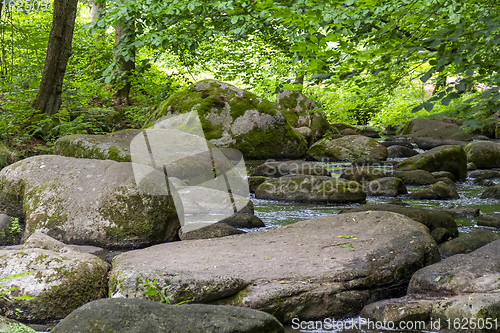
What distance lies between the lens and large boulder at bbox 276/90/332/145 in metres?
13.6

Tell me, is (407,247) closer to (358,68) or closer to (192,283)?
(358,68)

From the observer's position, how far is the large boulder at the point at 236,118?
9.71 metres

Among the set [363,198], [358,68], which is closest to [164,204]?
[358,68]

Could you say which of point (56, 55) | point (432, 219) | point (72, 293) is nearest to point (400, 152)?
point (432, 219)

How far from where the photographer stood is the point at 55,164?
4.72m

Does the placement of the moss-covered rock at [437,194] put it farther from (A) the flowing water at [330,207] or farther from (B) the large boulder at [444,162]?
(B) the large boulder at [444,162]

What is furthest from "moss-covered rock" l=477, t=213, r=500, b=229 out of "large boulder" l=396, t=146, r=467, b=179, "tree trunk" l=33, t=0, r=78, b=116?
"tree trunk" l=33, t=0, r=78, b=116

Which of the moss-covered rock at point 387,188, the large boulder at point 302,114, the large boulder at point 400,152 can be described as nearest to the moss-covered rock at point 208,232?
the moss-covered rock at point 387,188

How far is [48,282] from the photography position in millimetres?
2705

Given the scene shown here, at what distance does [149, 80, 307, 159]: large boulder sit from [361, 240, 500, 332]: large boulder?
698 centimetres

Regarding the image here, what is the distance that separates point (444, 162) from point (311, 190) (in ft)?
12.5

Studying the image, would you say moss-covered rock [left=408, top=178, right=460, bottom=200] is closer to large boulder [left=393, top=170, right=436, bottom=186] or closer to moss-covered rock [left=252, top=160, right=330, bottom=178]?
large boulder [left=393, top=170, right=436, bottom=186]

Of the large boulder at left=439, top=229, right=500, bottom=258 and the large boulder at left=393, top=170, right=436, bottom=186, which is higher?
the large boulder at left=439, top=229, right=500, bottom=258

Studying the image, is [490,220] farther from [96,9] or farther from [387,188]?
[96,9]
